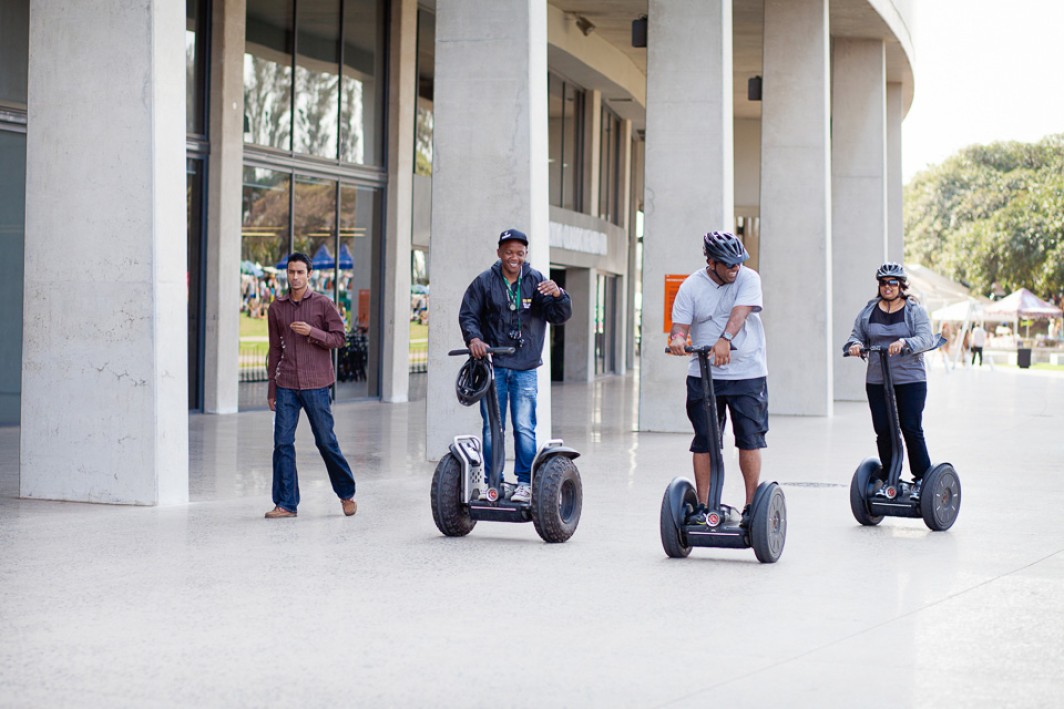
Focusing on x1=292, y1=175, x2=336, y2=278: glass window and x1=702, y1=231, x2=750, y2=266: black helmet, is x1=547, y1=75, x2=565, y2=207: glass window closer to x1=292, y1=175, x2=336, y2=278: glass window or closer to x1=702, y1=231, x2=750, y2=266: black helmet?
x1=292, y1=175, x2=336, y2=278: glass window

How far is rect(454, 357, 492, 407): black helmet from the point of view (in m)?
8.78

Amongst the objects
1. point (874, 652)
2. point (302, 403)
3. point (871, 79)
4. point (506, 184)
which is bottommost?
point (874, 652)

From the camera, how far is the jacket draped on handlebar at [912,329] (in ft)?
32.1

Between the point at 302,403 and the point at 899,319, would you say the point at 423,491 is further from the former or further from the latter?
the point at 899,319

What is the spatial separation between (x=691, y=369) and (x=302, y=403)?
119 inches

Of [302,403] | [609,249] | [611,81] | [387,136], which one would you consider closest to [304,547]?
[302,403]

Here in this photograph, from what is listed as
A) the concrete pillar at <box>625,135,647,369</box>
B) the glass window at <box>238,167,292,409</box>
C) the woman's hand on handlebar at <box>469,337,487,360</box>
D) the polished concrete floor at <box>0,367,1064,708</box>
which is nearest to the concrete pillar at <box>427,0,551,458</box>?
the polished concrete floor at <box>0,367,1064,708</box>

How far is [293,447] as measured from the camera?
1000 centimetres

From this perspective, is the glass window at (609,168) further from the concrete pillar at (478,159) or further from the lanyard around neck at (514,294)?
the lanyard around neck at (514,294)

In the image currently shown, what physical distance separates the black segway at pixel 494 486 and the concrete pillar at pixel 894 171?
27461 mm

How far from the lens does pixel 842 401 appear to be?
1122 inches

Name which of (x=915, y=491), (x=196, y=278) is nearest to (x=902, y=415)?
(x=915, y=491)

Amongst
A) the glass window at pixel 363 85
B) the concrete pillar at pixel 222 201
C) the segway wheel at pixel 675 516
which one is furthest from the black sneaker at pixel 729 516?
the glass window at pixel 363 85

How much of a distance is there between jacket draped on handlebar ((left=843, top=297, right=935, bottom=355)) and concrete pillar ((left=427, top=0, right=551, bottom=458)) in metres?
4.40
